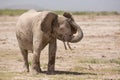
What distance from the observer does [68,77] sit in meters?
16.2

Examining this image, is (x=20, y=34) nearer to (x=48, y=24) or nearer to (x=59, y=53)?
(x=48, y=24)

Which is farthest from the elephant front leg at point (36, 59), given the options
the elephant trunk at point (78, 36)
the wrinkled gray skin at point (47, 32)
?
the elephant trunk at point (78, 36)

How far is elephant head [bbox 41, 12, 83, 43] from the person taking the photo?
1728 cm

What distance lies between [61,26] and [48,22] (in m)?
0.45

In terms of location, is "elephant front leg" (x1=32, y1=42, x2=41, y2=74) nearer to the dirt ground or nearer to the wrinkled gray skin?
the wrinkled gray skin

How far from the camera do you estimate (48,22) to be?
1753cm

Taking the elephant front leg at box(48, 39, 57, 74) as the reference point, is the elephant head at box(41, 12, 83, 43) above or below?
above

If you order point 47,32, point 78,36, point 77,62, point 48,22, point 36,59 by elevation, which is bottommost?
point 77,62

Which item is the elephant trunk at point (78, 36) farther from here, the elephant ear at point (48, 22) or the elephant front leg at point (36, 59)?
the elephant front leg at point (36, 59)

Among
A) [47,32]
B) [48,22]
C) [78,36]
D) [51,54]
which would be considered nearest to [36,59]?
[51,54]

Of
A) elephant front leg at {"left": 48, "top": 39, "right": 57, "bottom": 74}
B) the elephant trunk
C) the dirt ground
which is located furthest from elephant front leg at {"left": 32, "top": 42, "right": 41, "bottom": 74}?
the elephant trunk

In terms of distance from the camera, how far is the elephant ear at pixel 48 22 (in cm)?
1742

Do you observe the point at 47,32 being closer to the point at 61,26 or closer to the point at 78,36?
the point at 61,26

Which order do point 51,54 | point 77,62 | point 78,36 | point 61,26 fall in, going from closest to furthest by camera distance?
point 78,36
point 61,26
point 51,54
point 77,62
